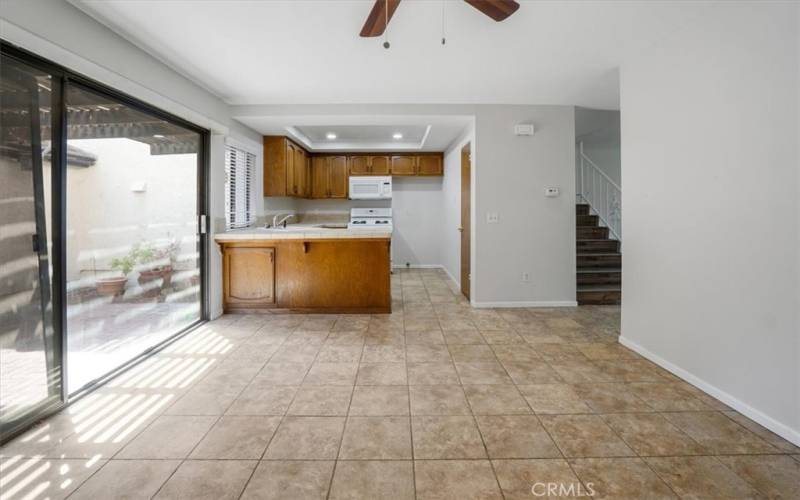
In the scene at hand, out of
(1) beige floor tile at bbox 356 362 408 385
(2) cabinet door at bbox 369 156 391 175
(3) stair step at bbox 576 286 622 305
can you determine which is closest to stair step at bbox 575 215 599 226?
(3) stair step at bbox 576 286 622 305

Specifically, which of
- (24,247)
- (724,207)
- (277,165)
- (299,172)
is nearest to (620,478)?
(724,207)

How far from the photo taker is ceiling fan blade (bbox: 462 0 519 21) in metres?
1.84

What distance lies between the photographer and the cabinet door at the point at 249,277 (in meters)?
3.91

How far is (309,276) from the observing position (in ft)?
12.9

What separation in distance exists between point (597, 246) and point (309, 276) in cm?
411

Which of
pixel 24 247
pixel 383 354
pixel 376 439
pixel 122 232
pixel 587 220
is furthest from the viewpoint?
pixel 587 220

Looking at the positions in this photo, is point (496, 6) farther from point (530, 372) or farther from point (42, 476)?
point (42, 476)

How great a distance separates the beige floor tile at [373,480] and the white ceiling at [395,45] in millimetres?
2479

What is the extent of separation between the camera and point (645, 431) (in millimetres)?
1785

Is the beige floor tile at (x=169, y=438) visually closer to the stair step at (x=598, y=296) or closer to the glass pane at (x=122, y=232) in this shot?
the glass pane at (x=122, y=232)

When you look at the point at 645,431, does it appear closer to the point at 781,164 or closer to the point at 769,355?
the point at 769,355

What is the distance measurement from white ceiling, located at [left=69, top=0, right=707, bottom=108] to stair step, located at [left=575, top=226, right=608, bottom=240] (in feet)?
7.46

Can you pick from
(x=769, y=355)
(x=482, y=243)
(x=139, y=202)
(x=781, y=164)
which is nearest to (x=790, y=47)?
(x=781, y=164)

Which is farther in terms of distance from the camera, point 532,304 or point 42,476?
point 532,304
